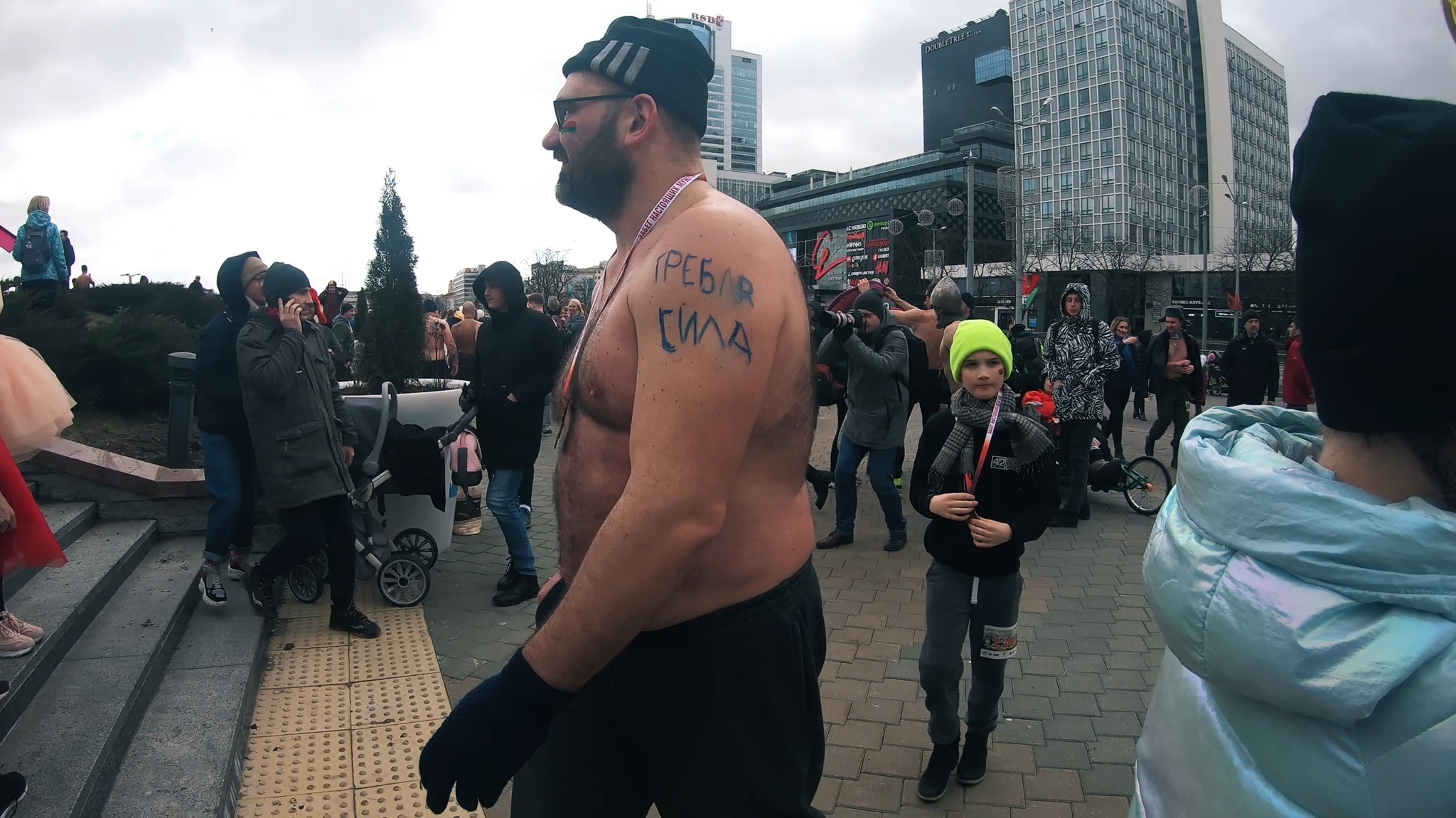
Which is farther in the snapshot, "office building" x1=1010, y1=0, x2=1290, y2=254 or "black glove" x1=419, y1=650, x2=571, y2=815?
"office building" x1=1010, y1=0, x2=1290, y2=254

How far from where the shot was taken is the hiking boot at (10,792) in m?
2.36

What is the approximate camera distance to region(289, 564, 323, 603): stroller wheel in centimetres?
494

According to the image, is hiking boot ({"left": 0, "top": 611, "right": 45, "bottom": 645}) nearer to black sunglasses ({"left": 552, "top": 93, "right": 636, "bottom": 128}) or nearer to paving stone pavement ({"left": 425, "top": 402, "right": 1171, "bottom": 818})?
paving stone pavement ({"left": 425, "top": 402, "right": 1171, "bottom": 818})

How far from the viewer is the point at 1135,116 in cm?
9338

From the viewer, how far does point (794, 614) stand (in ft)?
5.28

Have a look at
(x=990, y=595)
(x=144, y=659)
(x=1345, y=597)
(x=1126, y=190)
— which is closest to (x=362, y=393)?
(x=144, y=659)

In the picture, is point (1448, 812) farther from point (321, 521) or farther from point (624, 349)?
point (321, 521)

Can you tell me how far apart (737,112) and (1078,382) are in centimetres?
13912

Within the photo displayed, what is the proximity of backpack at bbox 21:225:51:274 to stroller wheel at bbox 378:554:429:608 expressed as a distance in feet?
17.3

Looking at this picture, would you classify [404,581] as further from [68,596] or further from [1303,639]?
[1303,639]

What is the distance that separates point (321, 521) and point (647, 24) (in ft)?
12.2

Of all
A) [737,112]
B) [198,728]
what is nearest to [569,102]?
[198,728]

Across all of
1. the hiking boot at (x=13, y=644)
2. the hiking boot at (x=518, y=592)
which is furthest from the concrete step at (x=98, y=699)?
the hiking boot at (x=518, y=592)

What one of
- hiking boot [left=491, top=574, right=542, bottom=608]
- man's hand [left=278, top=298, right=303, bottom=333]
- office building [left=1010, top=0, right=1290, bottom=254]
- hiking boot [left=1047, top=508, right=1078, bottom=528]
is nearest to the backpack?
man's hand [left=278, top=298, right=303, bottom=333]
